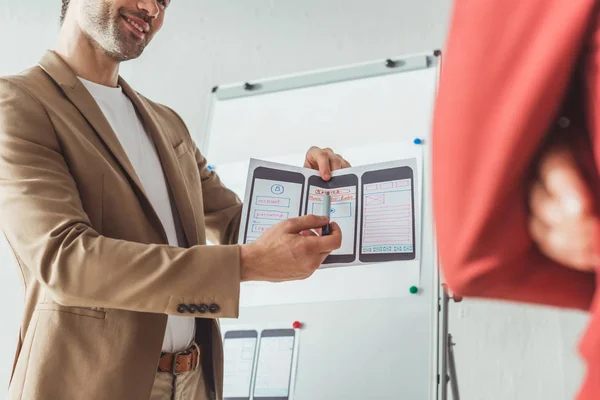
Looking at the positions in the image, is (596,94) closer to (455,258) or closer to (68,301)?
(455,258)

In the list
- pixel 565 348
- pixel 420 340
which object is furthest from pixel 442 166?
pixel 565 348

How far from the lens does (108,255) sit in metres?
1.05

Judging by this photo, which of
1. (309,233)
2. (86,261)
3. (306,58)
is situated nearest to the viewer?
(86,261)

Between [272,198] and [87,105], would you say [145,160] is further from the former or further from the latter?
[272,198]

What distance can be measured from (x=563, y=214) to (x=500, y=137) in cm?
5

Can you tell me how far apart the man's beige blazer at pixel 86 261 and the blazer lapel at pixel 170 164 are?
0.08 m

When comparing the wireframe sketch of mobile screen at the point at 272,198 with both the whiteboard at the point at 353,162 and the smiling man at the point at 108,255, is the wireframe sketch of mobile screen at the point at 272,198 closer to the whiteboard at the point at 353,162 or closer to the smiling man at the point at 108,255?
the smiling man at the point at 108,255

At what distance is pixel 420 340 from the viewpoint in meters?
1.71

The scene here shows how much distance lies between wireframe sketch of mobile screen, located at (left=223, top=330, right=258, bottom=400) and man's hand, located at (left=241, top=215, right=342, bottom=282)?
32.5 inches

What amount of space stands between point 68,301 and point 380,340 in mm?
921

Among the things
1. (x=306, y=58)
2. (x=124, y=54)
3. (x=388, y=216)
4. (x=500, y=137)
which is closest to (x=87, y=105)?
(x=124, y=54)

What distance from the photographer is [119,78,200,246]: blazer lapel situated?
50.4 inches

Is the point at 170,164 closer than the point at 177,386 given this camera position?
No

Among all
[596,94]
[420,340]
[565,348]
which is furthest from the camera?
[565,348]
